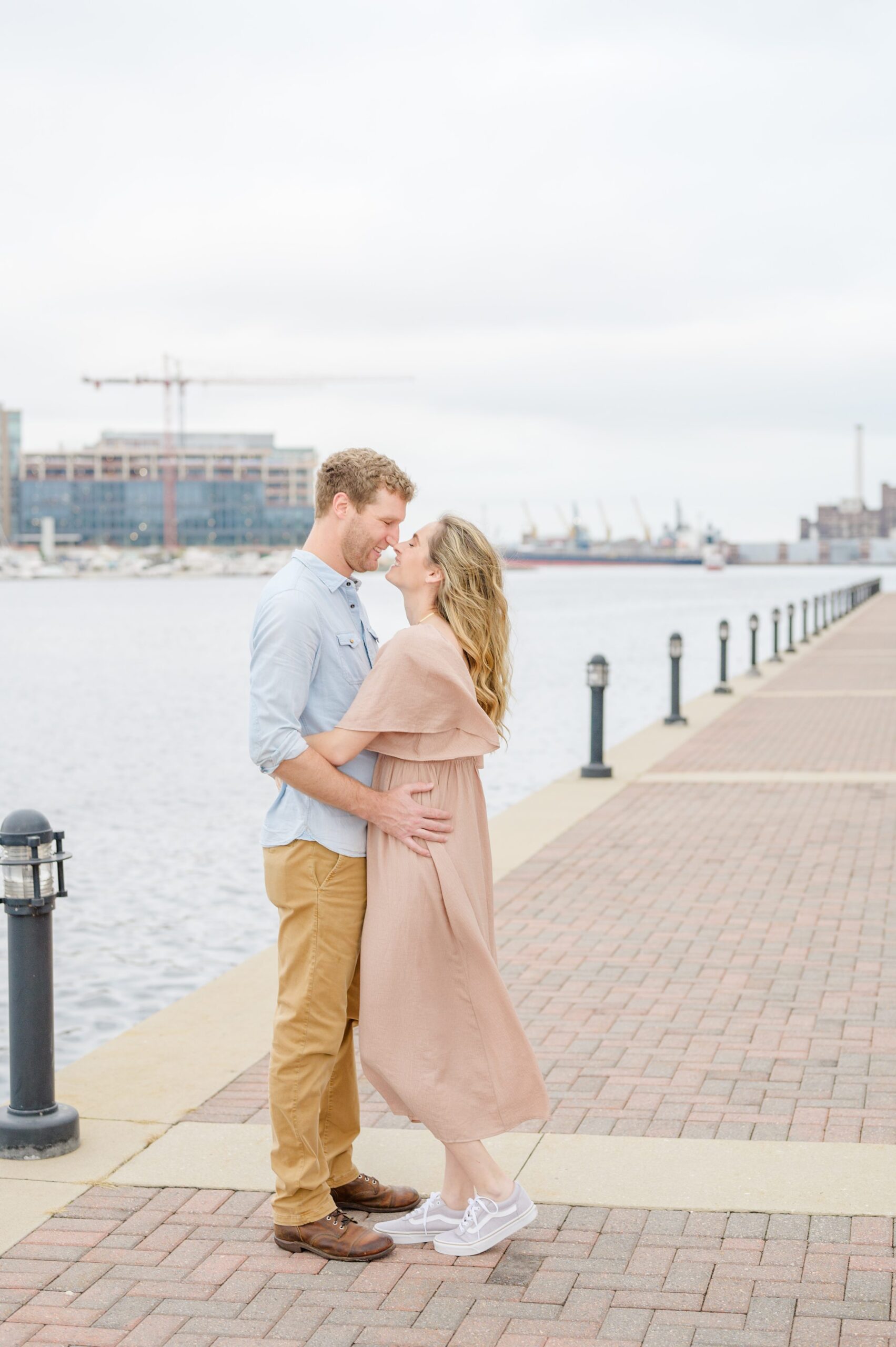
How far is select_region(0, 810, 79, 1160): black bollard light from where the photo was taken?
4.66 m

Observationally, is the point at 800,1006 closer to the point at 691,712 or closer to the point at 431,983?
the point at 431,983

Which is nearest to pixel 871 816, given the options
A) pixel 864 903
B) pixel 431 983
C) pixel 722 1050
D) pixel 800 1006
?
pixel 864 903

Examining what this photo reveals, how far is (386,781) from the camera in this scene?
405 cm

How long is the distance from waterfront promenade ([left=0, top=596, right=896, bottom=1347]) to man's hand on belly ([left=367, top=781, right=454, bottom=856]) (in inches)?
43.9

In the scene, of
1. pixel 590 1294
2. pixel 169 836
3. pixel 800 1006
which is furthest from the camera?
pixel 169 836

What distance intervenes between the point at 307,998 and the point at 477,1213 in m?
0.73

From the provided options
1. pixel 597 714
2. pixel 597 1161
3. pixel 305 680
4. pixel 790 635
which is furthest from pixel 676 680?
pixel 790 635

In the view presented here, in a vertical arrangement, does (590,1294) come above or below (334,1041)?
below

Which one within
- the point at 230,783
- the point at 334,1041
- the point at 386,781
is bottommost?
the point at 230,783

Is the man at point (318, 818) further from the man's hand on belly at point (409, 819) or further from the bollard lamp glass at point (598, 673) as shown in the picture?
the bollard lamp glass at point (598, 673)

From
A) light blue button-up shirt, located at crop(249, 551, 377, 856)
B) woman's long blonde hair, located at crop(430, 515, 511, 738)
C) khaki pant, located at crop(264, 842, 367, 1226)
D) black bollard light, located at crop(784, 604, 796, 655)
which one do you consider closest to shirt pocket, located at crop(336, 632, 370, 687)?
light blue button-up shirt, located at crop(249, 551, 377, 856)

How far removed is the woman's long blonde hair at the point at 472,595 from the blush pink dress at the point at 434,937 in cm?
6

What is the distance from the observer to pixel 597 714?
13.3 meters

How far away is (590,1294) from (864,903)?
482cm
